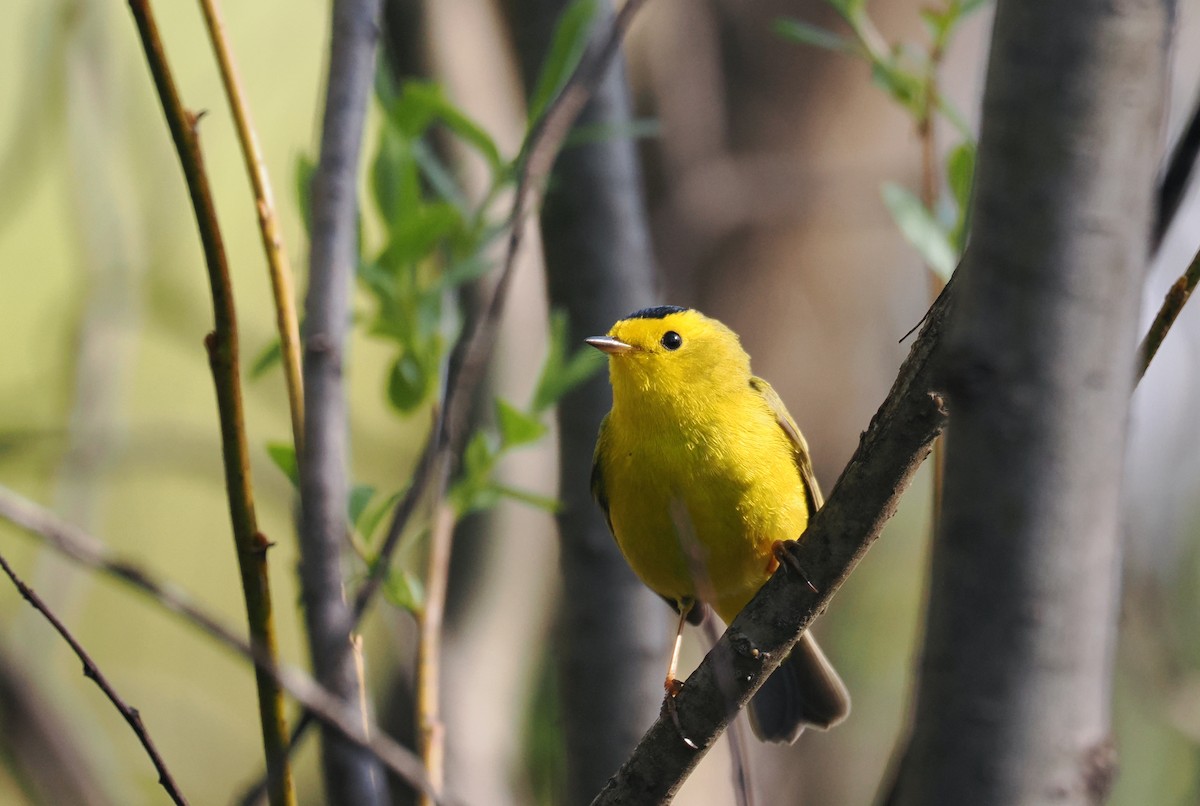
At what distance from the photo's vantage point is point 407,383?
2.10 m

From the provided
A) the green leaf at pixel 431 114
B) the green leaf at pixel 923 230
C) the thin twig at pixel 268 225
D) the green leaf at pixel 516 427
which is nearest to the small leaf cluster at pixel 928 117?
the green leaf at pixel 923 230

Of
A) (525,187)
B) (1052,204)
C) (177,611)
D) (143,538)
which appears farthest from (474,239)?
(143,538)

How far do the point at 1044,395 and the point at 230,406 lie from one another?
76cm

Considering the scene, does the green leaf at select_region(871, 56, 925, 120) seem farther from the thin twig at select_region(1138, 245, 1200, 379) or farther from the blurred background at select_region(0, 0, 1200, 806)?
the thin twig at select_region(1138, 245, 1200, 379)

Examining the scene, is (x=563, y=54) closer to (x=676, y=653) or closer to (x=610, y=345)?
(x=610, y=345)

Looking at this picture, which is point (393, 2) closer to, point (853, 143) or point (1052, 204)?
point (853, 143)

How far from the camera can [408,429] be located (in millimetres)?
5883

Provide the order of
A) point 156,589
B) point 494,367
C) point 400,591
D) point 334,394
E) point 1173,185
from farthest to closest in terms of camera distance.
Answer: point 494,367, point 400,591, point 334,394, point 1173,185, point 156,589

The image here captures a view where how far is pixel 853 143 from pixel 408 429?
2.53 metres

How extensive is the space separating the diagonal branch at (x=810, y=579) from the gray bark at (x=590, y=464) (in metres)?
1.01

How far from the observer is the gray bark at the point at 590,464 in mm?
2514

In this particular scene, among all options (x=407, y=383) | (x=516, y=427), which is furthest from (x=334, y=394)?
(x=407, y=383)

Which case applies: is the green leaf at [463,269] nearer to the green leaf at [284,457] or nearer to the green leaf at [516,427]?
the green leaf at [516,427]

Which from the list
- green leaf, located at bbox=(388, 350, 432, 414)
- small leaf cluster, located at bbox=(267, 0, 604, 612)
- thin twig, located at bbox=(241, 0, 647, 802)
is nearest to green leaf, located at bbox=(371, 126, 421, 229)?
small leaf cluster, located at bbox=(267, 0, 604, 612)
